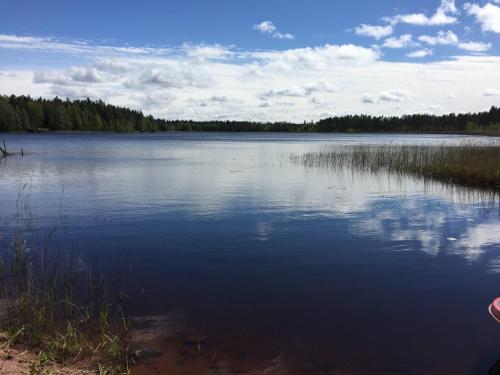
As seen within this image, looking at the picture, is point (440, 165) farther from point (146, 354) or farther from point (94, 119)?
point (94, 119)

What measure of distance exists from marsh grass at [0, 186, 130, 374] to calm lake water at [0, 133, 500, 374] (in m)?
0.67

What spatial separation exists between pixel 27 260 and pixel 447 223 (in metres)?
12.4

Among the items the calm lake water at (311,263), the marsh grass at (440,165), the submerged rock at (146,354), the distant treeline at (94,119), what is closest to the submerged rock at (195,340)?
the calm lake water at (311,263)

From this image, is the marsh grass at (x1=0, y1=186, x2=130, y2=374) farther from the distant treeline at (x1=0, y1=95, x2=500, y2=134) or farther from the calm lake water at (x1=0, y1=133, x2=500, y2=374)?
the distant treeline at (x1=0, y1=95, x2=500, y2=134)

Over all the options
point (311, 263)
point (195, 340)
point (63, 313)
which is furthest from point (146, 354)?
point (311, 263)

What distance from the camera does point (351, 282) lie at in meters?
9.12

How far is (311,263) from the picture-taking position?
33.9ft

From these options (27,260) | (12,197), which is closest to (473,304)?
(27,260)

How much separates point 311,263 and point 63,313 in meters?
5.40

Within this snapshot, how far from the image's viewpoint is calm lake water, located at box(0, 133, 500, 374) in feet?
22.0

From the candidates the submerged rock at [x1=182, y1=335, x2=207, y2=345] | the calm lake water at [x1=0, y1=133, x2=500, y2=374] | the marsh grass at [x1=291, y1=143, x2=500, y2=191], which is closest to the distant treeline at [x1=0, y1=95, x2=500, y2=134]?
the marsh grass at [x1=291, y1=143, x2=500, y2=191]

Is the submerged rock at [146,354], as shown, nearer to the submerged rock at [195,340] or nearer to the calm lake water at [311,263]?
the submerged rock at [195,340]

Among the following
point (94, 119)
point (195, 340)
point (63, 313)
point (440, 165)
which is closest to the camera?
point (195, 340)

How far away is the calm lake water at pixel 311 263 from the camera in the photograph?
6.72 m
